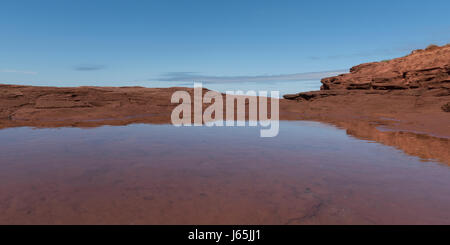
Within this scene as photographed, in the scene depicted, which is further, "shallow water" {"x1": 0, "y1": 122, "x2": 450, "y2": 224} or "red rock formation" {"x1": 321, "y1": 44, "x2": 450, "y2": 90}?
"red rock formation" {"x1": 321, "y1": 44, "x2": 450, "y2": 90}

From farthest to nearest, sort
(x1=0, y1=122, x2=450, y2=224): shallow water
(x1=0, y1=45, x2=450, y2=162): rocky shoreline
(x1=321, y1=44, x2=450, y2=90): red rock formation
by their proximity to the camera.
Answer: (x1=321, y1=44, x2=450, y2=90): red rock formation → (x1=0, y1=45, x2=450, y2=162): rocky shoreline → (x1=0, y1=122, x2=450, y2=224): shallow water

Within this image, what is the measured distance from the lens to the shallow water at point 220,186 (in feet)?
7.16

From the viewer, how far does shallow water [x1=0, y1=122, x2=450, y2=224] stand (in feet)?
7.16

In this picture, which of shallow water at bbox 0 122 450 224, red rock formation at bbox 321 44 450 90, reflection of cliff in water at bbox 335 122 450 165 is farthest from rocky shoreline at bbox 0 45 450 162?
shallow water at bbox 0 122 450 224

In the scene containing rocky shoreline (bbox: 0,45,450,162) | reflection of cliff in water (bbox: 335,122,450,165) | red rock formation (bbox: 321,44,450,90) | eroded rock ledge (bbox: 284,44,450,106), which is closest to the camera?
reflection of cliff in water (bbox: 335,122,450,165)

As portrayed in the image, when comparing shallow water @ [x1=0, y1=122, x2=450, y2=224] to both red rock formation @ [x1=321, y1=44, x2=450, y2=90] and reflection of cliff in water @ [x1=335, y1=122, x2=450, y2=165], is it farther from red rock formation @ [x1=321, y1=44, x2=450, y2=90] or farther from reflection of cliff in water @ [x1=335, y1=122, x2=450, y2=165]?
red rock formation @ [x1=321, y1=44, x2=450, y2=90]

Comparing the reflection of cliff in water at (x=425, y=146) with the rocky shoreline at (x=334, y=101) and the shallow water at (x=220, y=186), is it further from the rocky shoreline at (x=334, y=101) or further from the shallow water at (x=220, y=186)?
the rocky shoreline at (x=334, y=101)

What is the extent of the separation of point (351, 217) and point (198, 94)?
1848 centimetres

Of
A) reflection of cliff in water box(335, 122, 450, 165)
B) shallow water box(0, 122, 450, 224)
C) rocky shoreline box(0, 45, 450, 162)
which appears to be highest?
rocky shoreline box(0, 45, 450, 162)

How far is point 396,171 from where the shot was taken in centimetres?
343

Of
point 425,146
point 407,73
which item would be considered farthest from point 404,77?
point 425,146

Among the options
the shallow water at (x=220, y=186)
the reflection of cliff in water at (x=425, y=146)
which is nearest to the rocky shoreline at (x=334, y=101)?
the reflection of cliff in water at (x=425, y=146)
